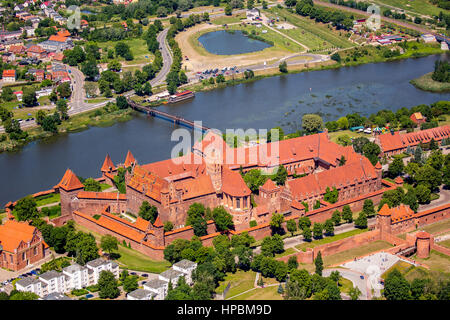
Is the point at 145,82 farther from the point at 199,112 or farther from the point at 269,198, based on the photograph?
the point at 269,198

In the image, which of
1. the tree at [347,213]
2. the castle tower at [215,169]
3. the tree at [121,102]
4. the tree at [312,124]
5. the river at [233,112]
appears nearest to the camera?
the castle tower at [215,169]

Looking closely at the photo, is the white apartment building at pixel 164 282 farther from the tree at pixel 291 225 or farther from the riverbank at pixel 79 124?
the riverbank at pixel 79 124

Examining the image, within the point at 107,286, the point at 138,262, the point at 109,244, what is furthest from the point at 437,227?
the point at 107,286

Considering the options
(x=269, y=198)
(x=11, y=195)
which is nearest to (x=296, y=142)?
(x=269, y=198)

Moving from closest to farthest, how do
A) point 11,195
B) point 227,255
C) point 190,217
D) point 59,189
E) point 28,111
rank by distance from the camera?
point 227,255 → point 190,217 → point 59,189 → point 11,195 → point 28,111

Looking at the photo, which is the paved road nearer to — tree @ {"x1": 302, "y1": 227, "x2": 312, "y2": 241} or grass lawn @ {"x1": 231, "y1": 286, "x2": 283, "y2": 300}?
grass lawn @ {"x1": 231, "y1": 286, "x2": 283, "y2": 300}

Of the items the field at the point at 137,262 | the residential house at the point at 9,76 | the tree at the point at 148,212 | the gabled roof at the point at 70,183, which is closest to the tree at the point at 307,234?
the field at the point at 137,262

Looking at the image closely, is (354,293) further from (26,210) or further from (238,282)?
(26,210)
